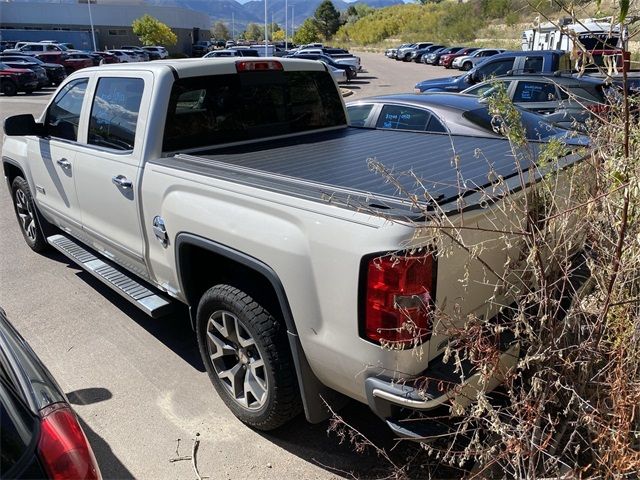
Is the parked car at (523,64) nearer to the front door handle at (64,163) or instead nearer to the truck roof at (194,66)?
the truck roof at (194,66)

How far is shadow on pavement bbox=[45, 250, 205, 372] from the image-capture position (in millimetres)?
4148

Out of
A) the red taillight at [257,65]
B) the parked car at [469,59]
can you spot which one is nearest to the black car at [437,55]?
the parked car at [469,59]

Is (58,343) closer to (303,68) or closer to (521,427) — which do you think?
(303,68)

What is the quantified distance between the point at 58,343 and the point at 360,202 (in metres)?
3.03

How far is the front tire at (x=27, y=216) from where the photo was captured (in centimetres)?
579

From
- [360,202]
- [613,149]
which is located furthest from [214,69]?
[613,149]

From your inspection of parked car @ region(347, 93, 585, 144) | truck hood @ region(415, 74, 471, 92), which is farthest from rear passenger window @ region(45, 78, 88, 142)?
truck hood @ region(415, 74, 471, 92)

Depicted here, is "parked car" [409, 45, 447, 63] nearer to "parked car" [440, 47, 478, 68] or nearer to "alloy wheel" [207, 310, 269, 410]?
"parked car" [440, 47, 478, 68]

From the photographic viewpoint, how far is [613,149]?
8.29 feet

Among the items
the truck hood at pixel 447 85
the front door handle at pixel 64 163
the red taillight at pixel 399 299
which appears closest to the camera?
the red taillight at pixel 399 299

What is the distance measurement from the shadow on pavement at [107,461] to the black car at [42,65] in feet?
95.0

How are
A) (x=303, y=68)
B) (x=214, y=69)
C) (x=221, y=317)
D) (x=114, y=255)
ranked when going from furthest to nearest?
(x=303, y=68) → (x=114, y=255) → (x=214, y=69) → (x=221, y=317)

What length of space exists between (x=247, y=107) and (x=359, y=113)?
342cm

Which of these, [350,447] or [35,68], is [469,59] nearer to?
[35,68]
